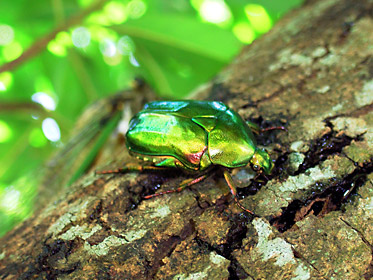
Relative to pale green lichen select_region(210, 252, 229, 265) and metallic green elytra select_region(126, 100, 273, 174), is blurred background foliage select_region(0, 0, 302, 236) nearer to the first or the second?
metallic green elytra select_region(126, 100, 273, 174)

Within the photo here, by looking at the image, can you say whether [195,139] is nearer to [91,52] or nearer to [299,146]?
[299,146]

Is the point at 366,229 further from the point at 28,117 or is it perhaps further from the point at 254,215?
the point at 28,117

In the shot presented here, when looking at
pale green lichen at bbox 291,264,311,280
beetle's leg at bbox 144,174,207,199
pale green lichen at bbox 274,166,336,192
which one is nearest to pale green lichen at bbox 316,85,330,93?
pale green lichen at bbox 274,166,336,192

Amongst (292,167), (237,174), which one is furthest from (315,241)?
(237,174)

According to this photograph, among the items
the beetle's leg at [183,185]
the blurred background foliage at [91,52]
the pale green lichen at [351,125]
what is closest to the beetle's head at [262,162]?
the beetle's leg at [183,185]

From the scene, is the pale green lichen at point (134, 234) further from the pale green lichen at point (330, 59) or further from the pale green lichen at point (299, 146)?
the pale green lichen at point (330, 59)
